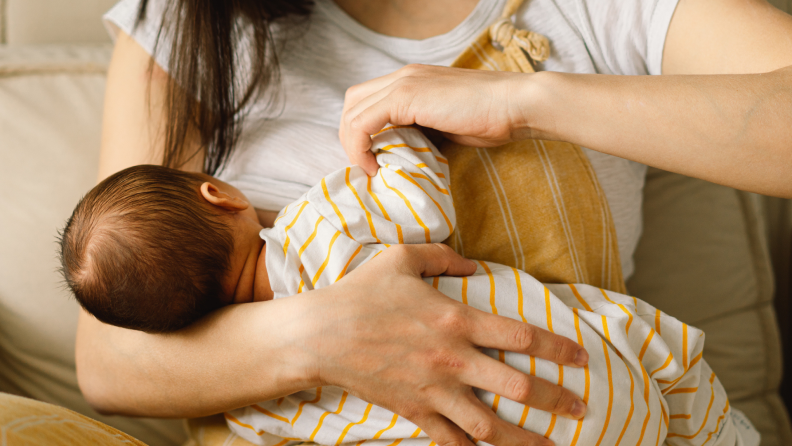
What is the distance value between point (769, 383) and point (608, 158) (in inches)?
32.6

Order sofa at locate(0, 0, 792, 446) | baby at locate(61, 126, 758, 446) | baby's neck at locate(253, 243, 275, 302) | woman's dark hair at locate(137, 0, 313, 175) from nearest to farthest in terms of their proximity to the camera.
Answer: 1. baby at locate(61, 126, 758, 446)
2. baby's neck at locate(253, 243, 275, 302)
3. woman's dark hair at locate(137, 0, 313, 175)
4. sofa at locate(0, 0, 792, 446)

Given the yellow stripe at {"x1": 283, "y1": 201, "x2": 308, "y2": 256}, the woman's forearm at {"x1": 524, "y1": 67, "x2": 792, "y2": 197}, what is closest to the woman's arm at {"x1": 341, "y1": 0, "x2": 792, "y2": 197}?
the woman's forearm at {"x1": 524, "y1": 67, "x2": 792, "y2": 197}

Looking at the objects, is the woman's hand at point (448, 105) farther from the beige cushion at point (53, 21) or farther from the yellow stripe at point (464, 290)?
the beige cushion at point (53, 21)

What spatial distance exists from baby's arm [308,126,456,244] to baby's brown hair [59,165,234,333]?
6.6 inches

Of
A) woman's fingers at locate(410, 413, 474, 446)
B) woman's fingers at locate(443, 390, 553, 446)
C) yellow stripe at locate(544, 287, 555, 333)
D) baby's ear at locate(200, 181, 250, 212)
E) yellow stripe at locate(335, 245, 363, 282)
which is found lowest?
woman's fingers at locate(410, 413, 474, 446)

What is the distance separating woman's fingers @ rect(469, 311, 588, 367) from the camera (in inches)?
22.5

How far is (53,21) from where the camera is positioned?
1.25 metres

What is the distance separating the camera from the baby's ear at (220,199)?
0.69 m

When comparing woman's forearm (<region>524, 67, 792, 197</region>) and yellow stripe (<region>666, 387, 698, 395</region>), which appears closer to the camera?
woman's forearm (<region>524, 67, 792, 197</region>)

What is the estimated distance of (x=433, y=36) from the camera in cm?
91

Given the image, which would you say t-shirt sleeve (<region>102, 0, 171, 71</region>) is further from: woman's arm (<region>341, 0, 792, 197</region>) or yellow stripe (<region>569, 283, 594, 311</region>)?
yellow stripe (<region>569, 283, 594, 311</region>)

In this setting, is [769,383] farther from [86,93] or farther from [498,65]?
[86,93]

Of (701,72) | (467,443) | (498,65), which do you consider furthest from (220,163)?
(701,72)

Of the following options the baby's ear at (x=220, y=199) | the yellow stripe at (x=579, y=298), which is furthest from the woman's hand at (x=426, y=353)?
the baby's ear at (x=220, y=199)
